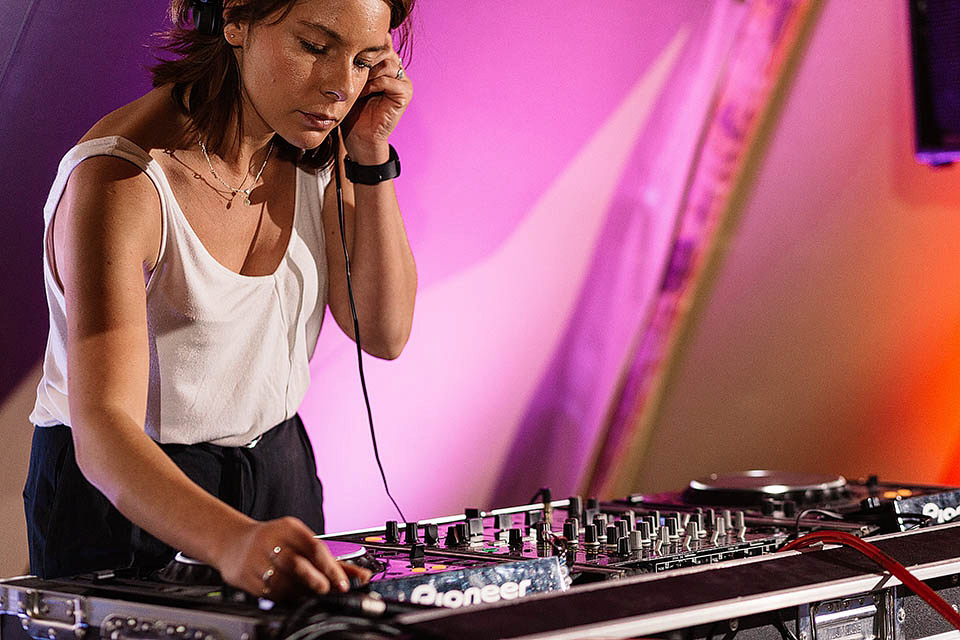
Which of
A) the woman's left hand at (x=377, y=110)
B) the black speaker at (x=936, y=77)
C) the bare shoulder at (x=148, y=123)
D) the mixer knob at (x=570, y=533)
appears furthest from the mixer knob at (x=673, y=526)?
the black speaker at (x=936, y=77)

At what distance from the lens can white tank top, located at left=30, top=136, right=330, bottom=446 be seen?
129 centimetres

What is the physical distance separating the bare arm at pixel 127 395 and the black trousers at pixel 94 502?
0.22 meters

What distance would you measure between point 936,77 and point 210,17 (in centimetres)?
189

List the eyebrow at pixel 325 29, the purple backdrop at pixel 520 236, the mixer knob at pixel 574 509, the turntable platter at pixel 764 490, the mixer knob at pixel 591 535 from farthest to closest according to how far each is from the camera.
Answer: the purple backdrop at pixel 520 236
the turntable platter at pixel 764 490
the mixer knob at pixel 574 509
the mixer knob at pixel 591 535
the eyebrow at pixel 325 29

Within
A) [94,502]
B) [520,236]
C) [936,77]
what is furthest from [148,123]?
[936,77]

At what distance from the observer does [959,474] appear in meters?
3.01

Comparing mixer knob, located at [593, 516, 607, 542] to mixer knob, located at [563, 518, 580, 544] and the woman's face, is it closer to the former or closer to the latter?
mixer knob, located at [563, 518, 580, 544]

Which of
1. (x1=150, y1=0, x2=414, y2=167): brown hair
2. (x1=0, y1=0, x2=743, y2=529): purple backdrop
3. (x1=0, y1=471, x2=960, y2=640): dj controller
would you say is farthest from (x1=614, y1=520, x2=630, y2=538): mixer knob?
(x1=0, y1=0, x2=743, y2=529): purple backdrop

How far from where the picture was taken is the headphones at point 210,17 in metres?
1.35

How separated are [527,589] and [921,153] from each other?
1957 mm

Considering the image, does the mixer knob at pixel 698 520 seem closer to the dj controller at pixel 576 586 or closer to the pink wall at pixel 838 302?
the dj controller at pixel 576 586

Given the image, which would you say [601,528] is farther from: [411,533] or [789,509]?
[789,509]

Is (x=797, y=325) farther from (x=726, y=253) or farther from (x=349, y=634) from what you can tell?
(x=349, y=634)

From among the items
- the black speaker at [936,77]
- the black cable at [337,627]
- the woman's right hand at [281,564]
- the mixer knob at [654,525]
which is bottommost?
the mixer knob at [654,525]
